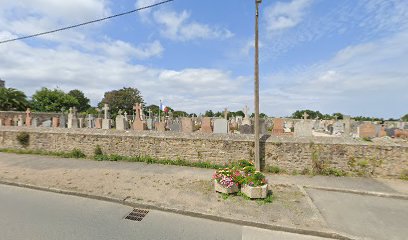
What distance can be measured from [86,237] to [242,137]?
242 inches

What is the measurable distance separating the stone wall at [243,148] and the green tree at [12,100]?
30.2 m

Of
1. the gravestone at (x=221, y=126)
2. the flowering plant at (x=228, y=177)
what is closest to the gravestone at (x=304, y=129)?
the gravestone at (x=221, y=126)

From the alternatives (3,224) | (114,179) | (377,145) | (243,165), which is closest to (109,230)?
(3,224)

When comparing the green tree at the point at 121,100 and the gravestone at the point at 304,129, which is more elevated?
the green tree at the point at 121,100

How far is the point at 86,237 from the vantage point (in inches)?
155

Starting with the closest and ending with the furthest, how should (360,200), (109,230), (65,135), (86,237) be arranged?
(86,237) < (109,230) < (360,200) < (65,135)

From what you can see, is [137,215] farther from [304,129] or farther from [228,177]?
[304,129]

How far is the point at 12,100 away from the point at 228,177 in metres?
40.5

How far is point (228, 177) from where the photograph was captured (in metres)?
6.02

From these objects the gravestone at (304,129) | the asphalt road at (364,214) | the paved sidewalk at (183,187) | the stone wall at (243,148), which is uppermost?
the gravestone at (304,129)

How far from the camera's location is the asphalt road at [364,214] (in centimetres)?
430

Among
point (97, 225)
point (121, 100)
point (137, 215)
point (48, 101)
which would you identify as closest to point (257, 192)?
point (137, 215)

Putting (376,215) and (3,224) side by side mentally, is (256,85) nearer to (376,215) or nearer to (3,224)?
(376,215)

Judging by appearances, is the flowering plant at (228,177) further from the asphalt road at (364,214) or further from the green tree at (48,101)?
the green tree at (48,101)
